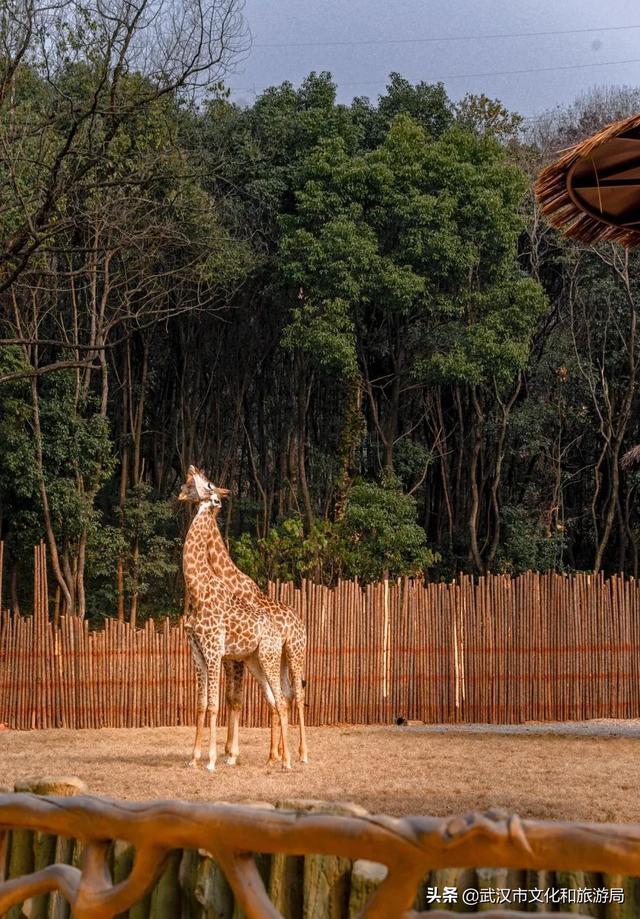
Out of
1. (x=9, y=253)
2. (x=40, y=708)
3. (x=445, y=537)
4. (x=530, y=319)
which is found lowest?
(x=40, y=708)

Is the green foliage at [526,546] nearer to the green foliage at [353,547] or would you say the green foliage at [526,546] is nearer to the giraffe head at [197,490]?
the green foliage at [353,547]

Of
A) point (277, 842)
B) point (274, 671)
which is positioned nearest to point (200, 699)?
point (274, 671)

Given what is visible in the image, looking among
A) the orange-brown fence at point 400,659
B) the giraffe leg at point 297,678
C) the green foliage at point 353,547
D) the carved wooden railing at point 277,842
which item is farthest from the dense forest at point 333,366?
the carved wooden railing at point 277,842

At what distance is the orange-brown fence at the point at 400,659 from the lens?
10.1 meters

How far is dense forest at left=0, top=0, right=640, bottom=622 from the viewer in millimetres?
16844

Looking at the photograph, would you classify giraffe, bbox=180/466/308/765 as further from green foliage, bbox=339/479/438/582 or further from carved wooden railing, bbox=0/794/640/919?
green foliage, bbox=339/479/438/582

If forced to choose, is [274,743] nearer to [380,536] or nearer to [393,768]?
[393,768]

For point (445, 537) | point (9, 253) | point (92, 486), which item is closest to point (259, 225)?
point (92, 486)

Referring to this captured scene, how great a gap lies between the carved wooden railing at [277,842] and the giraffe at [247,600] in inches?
220

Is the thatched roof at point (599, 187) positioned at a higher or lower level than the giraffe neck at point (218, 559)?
higher

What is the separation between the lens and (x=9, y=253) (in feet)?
30.4

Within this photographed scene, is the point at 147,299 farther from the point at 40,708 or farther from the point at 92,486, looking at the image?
the point at 40,708

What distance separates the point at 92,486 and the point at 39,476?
1106mm

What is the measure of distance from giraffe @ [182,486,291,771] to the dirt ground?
364 mm
